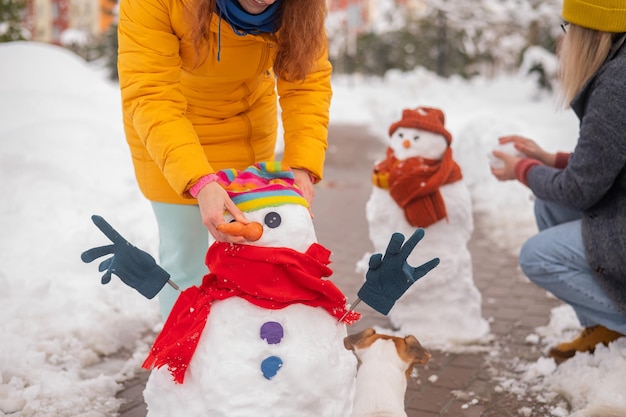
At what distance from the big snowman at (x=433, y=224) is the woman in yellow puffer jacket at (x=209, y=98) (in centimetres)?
111

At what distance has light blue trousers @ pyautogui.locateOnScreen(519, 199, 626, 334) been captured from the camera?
10.4ft

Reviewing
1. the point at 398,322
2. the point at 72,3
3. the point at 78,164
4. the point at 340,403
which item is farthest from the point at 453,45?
the point at 340,403

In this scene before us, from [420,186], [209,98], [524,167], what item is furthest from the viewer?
[420,186]

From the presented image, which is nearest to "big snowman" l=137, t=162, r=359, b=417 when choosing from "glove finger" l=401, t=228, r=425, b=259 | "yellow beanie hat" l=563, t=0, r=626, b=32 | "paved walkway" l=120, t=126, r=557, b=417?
"glove finger" l=401, t=228, r=425, b=259

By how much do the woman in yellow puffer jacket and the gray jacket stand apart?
1.08 meters

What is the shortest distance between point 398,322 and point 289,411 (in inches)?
76.9

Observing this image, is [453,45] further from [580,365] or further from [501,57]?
[580,365]

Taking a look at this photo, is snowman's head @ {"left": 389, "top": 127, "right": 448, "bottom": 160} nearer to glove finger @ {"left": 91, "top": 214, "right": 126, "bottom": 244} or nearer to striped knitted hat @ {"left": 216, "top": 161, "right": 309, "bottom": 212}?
striped knitted hat @ {"left": 216, "top": 161, "right": 309, "bottom": 212}

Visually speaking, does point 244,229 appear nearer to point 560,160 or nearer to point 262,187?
point 262,187

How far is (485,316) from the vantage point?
4.24m

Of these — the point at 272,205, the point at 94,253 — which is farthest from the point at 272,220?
the point at 94,253

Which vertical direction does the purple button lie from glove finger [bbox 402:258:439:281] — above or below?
below

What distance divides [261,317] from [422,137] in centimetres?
201

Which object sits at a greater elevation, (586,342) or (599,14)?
(599,14)
